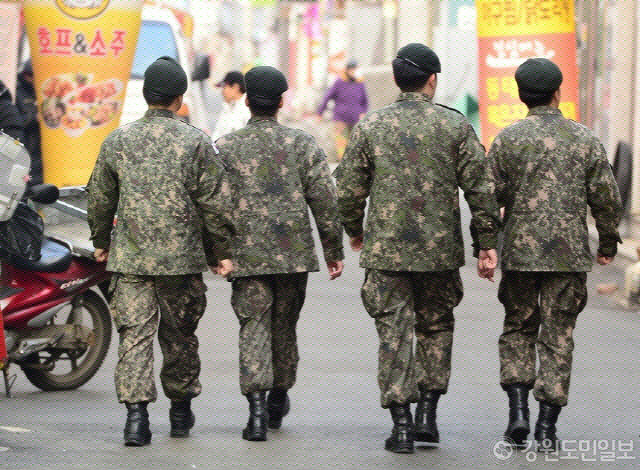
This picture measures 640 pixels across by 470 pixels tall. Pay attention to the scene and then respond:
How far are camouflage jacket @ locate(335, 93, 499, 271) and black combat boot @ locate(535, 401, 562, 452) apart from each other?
0.79 meters

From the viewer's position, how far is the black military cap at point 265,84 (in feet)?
24.5

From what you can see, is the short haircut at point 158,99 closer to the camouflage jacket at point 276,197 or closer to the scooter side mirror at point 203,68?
the camouflage jacket at point 276,197

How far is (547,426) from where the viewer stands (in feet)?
23.5

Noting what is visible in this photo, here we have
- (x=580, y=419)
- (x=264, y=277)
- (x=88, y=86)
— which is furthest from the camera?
(x=88, y=86)

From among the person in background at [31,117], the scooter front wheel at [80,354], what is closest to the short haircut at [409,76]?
the scooter front wheel at [80,354]

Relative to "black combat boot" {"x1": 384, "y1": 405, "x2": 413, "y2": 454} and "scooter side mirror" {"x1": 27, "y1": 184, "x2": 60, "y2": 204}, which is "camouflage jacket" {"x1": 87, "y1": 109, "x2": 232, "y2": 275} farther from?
"black combat boot" {"x1": 384, "y1": 405, "x2": 413, "y2": 454}

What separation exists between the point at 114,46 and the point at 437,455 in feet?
20.5

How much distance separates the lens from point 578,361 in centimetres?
1021

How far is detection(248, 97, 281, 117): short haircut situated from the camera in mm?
7477

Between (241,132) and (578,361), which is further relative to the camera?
(578,361)

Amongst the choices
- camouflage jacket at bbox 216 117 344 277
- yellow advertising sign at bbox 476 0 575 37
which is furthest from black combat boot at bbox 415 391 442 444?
yellow advertising sign at bbox 476 0 575 37

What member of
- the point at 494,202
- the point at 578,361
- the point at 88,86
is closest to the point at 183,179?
the point at 494,202

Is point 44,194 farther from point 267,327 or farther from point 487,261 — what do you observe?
point 487,261

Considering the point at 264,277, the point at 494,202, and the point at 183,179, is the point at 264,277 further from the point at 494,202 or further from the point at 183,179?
the point at 494,202
